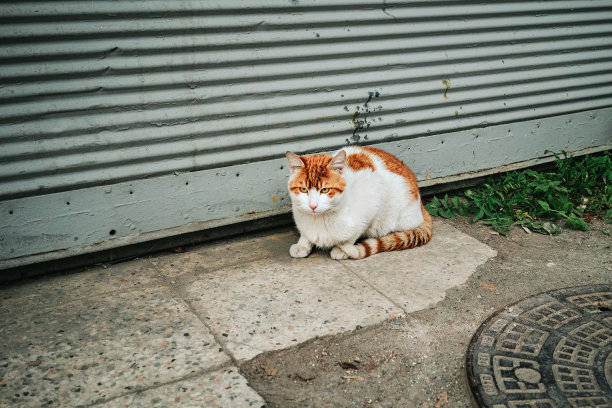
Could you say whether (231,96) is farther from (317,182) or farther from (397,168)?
(397,168)

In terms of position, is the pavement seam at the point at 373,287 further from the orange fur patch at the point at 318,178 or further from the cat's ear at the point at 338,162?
the cat's ear at the point at 338,162

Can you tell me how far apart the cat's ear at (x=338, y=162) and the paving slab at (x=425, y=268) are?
695 millimetres

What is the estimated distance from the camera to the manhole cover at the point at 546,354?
7.47 ft

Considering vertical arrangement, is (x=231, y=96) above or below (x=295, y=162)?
above

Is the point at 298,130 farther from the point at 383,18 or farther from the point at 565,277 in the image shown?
the point at 565,277

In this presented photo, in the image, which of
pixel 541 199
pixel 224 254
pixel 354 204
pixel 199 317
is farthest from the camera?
pixel 541 199

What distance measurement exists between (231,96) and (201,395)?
2065mm

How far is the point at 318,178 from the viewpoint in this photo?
333 cm

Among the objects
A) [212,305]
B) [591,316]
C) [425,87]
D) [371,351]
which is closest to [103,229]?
[212,305]

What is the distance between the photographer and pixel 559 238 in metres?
4.14

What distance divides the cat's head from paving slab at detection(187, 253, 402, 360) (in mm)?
460

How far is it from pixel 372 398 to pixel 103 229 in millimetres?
2125

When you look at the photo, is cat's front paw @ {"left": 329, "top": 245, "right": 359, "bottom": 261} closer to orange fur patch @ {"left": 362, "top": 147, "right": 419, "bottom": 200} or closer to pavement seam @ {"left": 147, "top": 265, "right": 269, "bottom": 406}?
orange fur patch @ {"left": 362, "top": 147, "right": 419, "bottom": 200}

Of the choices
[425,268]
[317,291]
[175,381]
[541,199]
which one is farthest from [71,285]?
[541,199]
